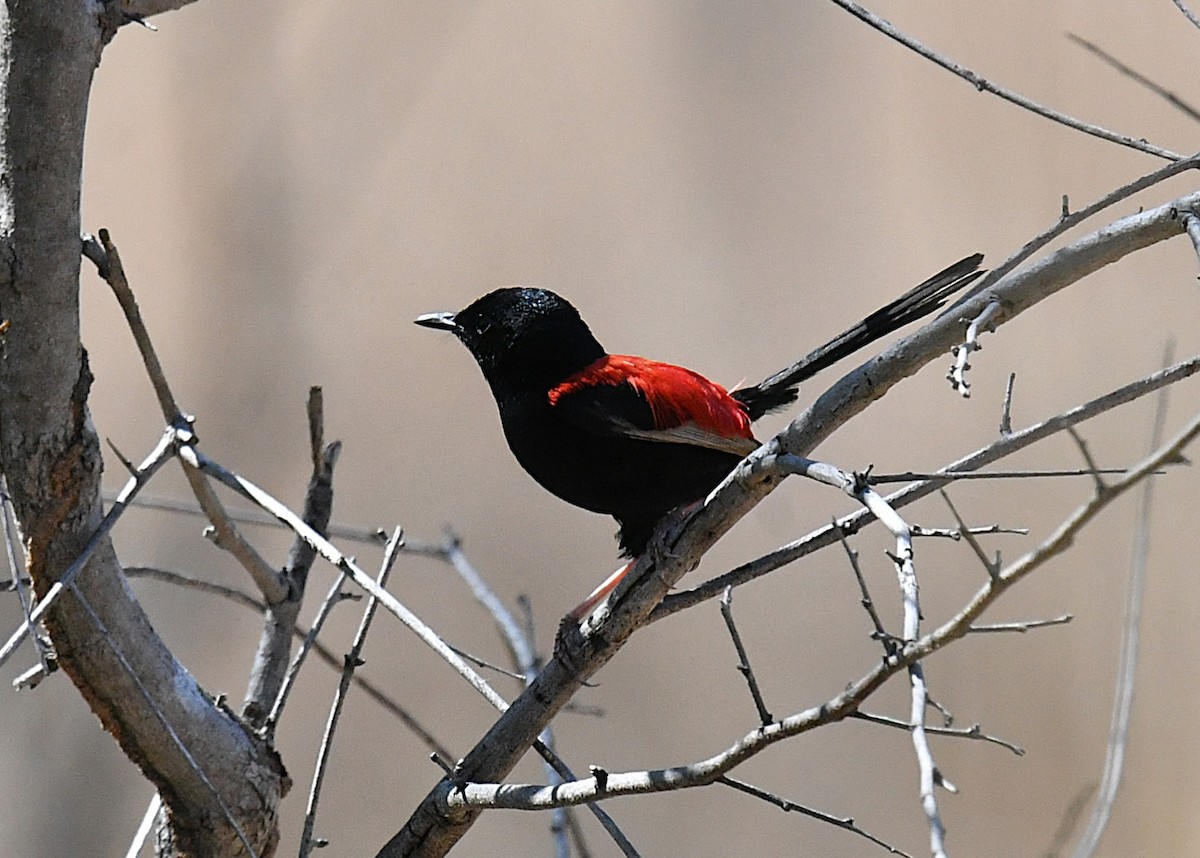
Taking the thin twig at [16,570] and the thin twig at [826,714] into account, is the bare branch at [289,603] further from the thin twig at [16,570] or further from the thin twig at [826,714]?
the thin twig at [16,570]

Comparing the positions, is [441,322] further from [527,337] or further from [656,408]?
[656,408]

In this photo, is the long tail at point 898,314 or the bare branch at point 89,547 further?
the long tail at point 898,314

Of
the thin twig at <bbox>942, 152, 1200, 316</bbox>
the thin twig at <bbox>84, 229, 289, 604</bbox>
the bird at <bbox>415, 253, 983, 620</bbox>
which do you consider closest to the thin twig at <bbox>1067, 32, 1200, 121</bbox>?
the thin twig at <bbox>942, 152, 1200, 316</bbox>

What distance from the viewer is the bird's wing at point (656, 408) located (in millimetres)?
2215

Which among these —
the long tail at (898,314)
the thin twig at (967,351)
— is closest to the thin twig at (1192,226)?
the thin twig at (967,351)

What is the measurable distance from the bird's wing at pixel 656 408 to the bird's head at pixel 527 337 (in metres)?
0.13

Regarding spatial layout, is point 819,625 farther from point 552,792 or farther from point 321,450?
point 552,792

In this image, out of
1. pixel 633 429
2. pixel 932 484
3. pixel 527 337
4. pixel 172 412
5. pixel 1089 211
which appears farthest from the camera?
pixel 527 337

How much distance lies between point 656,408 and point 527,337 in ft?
1.35

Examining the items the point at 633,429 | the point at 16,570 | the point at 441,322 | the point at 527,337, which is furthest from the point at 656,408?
the point at 16,570

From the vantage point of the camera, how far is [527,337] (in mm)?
2535

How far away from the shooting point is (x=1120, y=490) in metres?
0.82

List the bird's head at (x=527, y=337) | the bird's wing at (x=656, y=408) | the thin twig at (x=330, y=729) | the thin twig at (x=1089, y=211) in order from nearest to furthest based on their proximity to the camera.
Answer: the thin twig at (x=1089, y=211) < the thin twig at (x=330, y=729) < the bird's wing at (x=656, y=408) < the bird's head at (x=527, y=337)

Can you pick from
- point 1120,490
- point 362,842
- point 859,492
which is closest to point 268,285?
A: point 362,842
